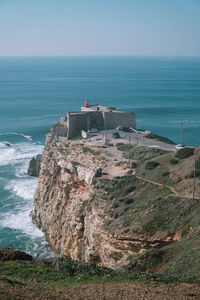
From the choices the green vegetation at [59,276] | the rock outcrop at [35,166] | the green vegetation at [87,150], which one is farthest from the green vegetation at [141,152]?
the green vegetation at [59,276]

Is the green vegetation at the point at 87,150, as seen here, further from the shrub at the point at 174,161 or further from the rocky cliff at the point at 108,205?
the shrub at the point at 174,161

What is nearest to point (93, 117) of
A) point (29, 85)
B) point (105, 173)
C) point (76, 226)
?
point (105, 173)

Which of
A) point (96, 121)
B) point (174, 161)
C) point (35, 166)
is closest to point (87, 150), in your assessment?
point (96, 121)

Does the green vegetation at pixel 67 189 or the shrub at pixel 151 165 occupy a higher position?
the shrub at pixel 151 165

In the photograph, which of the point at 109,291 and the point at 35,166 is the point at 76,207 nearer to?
the point at 109,291

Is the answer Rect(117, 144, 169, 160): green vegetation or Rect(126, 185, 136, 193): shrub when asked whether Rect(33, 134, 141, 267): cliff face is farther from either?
Rect(117, 144, 169, 160): green vegetation

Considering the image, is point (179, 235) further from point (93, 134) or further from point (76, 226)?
point (93, 134)

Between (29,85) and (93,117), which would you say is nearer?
(93,117)
